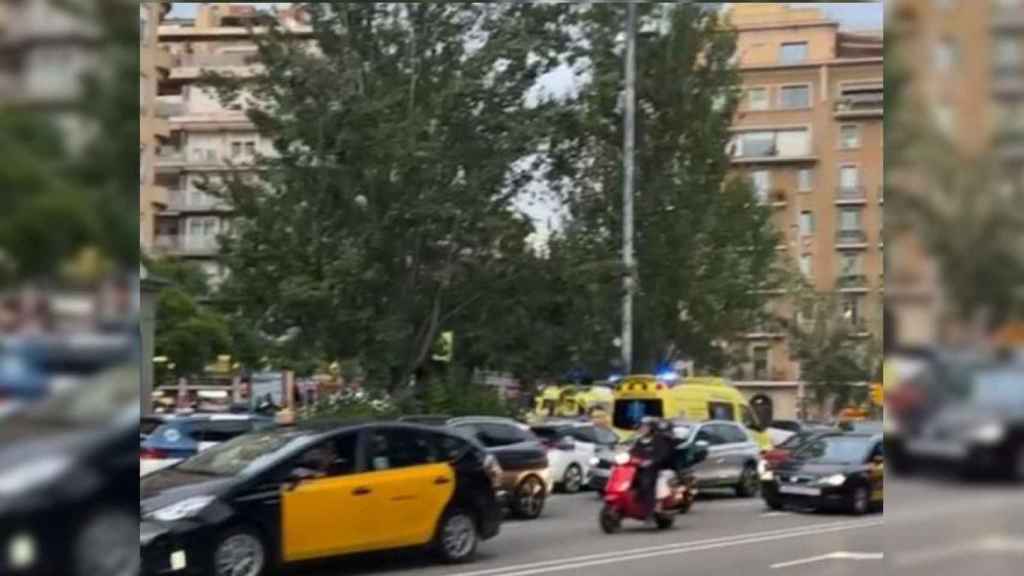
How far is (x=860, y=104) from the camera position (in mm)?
2256

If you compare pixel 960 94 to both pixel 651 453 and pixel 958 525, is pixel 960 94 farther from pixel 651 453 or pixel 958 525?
pixel 651 453

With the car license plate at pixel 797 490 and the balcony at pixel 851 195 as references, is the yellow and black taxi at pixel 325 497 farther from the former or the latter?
the balcony at pixel 851 195

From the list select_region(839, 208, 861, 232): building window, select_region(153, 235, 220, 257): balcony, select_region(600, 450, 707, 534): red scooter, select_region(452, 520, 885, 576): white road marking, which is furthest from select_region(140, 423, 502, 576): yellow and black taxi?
select_region(839, 208, 861, 232): building window

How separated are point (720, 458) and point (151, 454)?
106 centimetres

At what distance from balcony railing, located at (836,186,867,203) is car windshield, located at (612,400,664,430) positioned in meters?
0.49

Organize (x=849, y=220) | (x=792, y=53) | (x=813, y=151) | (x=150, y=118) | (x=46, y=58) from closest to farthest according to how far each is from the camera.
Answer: (x=46, y=58)
(x=150, y=118)
(x=813, y=151)
(x=849, y=220)
(x=792, y=53)

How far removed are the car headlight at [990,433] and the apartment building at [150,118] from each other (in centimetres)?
122

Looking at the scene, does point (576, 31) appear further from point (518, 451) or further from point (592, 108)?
point (518, 451)

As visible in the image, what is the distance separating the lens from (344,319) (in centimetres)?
236

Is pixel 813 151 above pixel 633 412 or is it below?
above

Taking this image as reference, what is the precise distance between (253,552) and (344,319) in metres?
0.48

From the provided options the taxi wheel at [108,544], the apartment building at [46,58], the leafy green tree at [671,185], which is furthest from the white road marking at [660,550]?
the apartment building at [46,58]

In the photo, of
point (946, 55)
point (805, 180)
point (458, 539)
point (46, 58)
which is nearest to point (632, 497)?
point (458, 539)

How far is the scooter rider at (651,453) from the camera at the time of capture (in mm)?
2432
